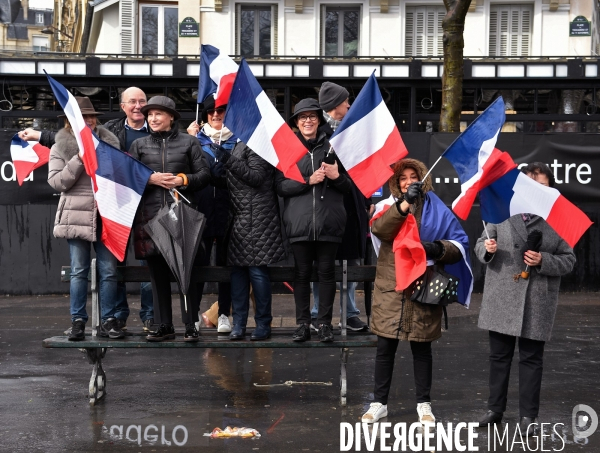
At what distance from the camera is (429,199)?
707 cm

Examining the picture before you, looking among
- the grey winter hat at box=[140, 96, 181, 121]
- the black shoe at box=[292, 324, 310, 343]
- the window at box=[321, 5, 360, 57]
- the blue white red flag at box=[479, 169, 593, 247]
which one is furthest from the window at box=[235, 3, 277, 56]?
the blue white red flag at box=[479, 169, 593, 247]

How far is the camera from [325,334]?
7422 millimetres

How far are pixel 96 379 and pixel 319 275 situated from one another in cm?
188

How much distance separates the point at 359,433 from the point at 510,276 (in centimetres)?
149

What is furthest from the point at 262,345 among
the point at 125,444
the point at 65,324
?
the point at 65,324

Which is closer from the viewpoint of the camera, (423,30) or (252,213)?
(252,213)

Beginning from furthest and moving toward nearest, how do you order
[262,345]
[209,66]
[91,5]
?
[91,5] < [209,66] < [262,345]

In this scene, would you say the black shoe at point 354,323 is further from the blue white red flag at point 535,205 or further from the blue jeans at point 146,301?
the blue white red flag at point 535,205

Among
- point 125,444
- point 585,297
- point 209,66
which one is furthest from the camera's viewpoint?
point 585,297

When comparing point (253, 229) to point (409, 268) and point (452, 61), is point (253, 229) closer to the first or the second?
point (409, 268)

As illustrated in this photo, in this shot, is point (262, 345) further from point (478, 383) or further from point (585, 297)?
point (585, 297)

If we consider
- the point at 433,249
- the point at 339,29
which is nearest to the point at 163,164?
the point at 433,249

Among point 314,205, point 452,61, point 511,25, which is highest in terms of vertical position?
point 511,25

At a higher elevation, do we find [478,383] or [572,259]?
[572,259]
